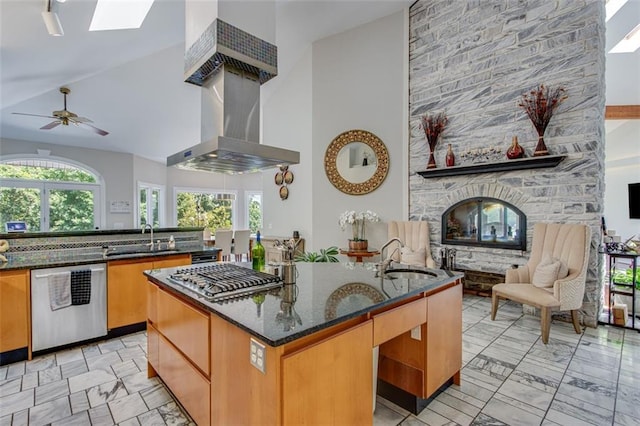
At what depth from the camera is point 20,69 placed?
3.32m

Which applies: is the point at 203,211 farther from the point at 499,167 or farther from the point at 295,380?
the point at 295,380

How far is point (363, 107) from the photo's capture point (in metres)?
5.19

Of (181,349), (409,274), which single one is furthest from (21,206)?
(409,274)

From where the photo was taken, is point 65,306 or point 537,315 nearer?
point 65,306

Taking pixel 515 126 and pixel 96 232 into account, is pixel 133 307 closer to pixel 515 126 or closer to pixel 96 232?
pixel 96 232

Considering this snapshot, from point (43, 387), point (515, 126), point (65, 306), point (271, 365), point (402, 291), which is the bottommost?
point (43, 387)

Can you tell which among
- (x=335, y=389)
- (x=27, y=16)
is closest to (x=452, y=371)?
(x=335, y=389)

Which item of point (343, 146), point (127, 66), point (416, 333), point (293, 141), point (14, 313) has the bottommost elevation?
point (14, 313)

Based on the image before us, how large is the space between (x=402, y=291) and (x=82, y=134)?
716 cm

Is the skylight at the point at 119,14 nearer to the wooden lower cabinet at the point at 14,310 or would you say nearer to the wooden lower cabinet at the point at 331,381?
the wooden lower cabinet at the point at 14,310

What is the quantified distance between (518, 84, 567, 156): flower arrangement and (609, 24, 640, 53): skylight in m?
1.98

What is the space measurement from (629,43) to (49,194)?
10482 millimetres

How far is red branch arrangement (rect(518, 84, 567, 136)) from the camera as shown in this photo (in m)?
3.53

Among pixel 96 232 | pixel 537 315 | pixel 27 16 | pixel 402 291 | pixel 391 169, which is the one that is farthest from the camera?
pixel 391 169
